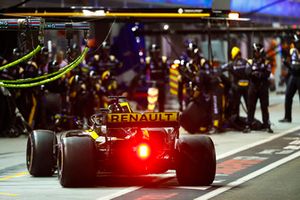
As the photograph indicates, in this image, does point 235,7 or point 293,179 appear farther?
point 235,7

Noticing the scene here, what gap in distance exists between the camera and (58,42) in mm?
30125

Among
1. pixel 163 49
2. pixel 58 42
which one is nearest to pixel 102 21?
pixel 58 42

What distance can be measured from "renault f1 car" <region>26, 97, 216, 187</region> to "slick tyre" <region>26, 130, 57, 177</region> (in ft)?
1.60

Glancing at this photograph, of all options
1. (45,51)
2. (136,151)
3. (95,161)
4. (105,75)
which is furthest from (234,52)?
(95,161)

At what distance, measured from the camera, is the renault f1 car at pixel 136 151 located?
12.2 m

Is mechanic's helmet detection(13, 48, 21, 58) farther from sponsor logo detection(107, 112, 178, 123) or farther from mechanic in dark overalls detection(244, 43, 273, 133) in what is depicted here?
sponsor logo detection(107, 112, 178, 123)

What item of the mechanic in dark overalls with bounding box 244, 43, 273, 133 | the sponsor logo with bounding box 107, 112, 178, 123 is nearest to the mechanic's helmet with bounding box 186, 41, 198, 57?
the mechanic in dark overalls with bounding box 244, 43, 273, 133

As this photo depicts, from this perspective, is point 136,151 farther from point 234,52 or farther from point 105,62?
point 105,62

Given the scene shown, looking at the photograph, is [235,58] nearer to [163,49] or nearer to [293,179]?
[293,179]

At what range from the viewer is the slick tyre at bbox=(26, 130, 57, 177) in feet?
44.1

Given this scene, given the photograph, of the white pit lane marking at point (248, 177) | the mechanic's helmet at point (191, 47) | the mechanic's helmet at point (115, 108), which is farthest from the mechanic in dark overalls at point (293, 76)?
the mechanic's helmet at point (115, 108)

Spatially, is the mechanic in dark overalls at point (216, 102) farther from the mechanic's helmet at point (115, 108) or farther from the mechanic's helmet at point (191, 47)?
the mechanic's helmet at point (115, 108)

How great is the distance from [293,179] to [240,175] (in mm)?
956

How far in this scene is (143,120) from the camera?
1231 cm
